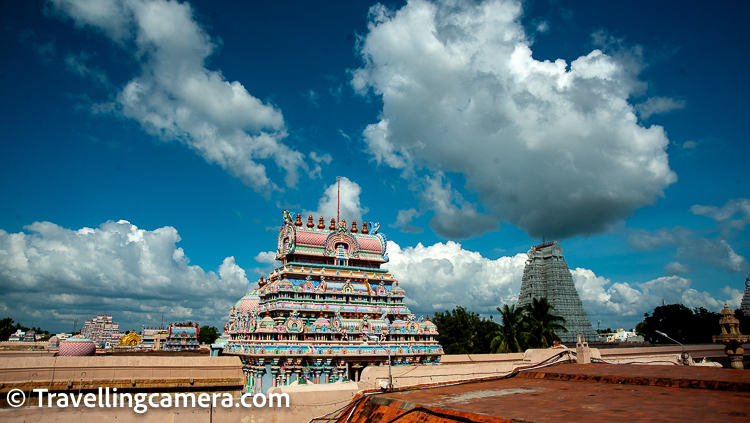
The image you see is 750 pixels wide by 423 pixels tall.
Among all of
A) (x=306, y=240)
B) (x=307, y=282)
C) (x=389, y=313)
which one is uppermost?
(x=306, y=240)

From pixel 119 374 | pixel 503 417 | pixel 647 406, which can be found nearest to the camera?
pixel 503 417

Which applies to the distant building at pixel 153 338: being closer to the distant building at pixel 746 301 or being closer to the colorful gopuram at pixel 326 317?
the colorful gopuram at pixel 326 317

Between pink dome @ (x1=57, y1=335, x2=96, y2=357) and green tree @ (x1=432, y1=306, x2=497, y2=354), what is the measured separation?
3410cm

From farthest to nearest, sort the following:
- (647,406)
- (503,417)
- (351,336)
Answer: (351,336) → (647,406) → (503,417)

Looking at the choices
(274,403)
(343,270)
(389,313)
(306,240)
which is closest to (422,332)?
(389,313)

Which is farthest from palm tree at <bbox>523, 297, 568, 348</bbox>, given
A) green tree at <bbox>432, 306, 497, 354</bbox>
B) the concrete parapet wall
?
the concrete parapet wall

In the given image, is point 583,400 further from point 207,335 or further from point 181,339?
point 207,335

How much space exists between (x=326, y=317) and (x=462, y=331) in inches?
1013

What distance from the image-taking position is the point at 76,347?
2688cm

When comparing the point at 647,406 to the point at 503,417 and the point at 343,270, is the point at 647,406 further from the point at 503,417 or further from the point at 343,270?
the point at 343,270

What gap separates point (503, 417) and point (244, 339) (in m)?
30.0

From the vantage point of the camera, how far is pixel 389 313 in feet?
116

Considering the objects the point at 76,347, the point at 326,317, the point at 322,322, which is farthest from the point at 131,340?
the point at 322,322

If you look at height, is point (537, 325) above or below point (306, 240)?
below
